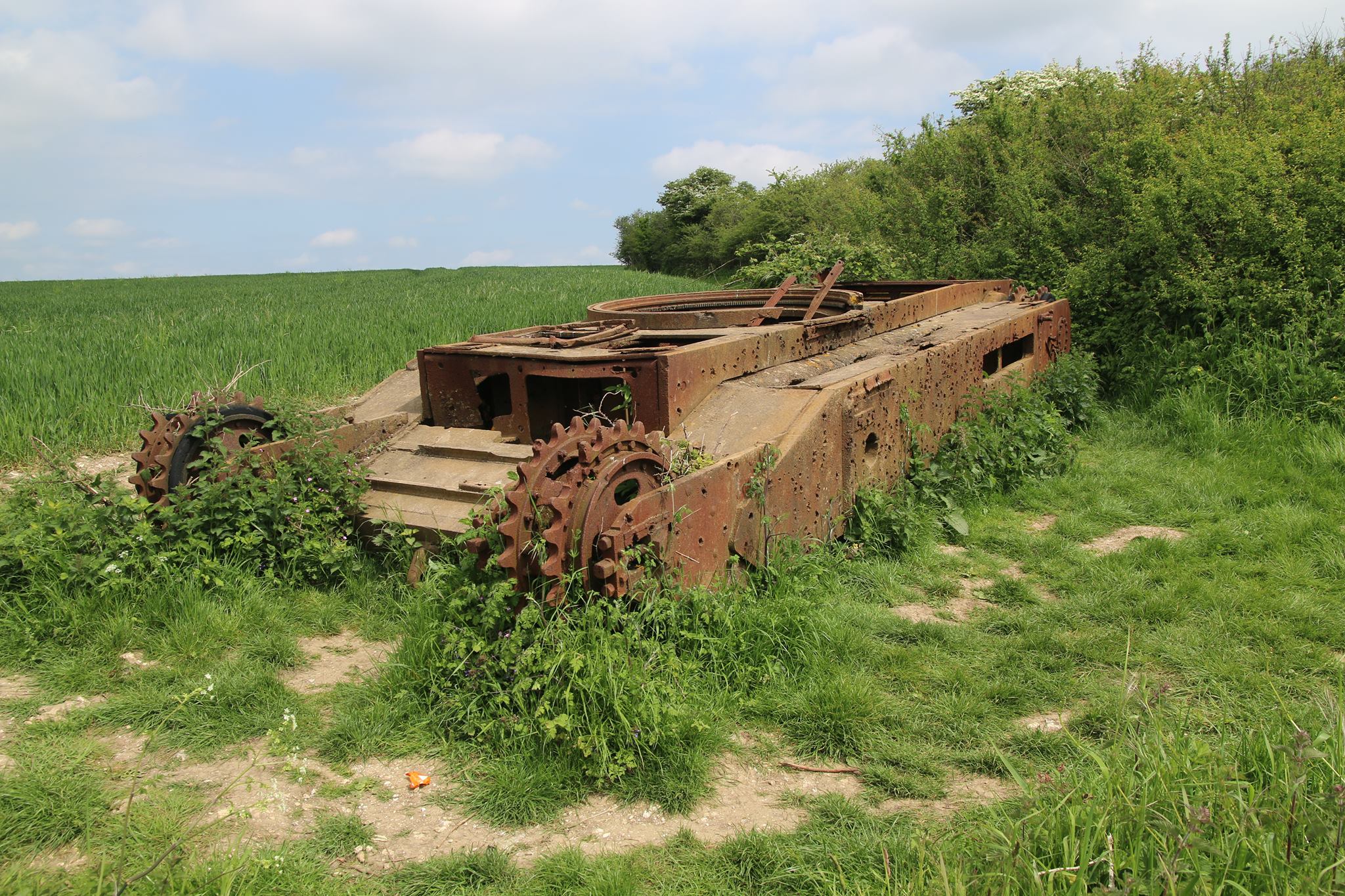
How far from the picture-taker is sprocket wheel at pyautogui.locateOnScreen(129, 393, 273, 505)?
4789 mm

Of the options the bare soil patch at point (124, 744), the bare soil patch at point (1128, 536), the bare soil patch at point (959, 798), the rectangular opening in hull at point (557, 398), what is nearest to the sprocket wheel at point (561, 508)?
the bare soil patch at point (959, 798)

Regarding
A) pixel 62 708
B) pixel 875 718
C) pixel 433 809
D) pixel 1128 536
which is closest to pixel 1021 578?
pixel 1128 536

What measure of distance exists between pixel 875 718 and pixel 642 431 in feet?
4.80

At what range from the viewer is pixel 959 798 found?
3.18 meters

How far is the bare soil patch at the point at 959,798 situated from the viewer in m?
3.12


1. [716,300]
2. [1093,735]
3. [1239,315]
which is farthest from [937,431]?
[1239,315]

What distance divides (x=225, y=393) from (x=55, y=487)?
0.95 metres

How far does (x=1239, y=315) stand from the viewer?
8539mm

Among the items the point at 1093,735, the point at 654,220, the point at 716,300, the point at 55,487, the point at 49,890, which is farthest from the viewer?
the point at 654,220

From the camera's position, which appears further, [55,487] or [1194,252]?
[1194,252]

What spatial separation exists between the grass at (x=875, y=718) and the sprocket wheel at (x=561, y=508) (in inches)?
17.6

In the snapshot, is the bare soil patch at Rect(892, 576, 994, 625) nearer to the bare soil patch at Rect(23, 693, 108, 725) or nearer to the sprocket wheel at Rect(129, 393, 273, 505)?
the sprocket wheel at Rect(129, 393, 273, 505)

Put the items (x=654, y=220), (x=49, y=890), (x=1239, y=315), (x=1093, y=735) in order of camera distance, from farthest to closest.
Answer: (x=654, y=220) → (x=1239, y=315) → (x=1093, y=735) → (x=49, y=890)

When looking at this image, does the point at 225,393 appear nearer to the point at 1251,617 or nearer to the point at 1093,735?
the point at 1093,735
